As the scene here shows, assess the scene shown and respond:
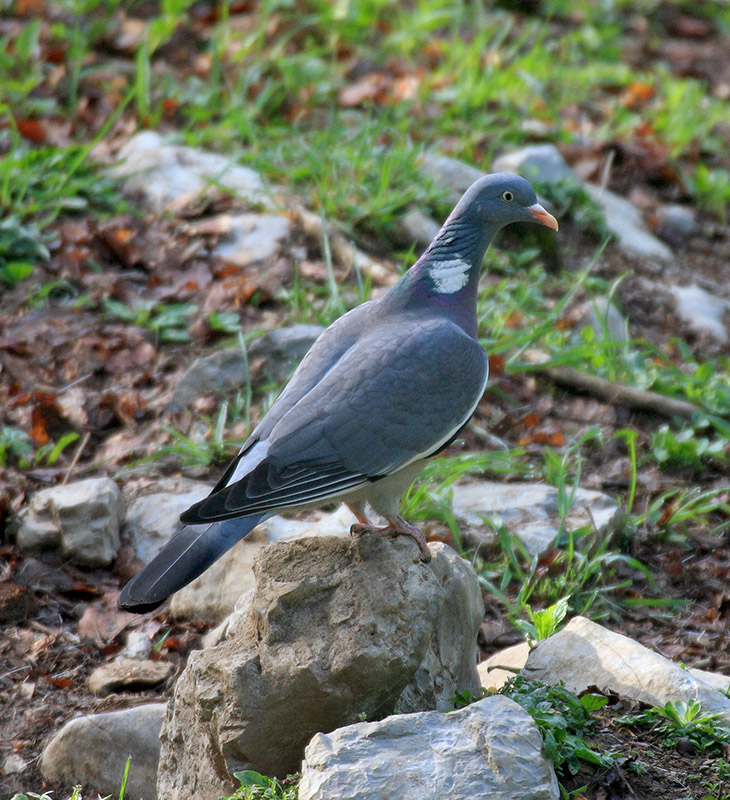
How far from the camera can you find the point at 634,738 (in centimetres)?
270

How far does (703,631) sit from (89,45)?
537 centimetres

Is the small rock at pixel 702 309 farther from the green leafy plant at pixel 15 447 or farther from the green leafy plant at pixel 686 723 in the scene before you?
the green leafy plant at pixel 15 447

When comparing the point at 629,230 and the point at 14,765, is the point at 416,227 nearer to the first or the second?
the point at 629,230

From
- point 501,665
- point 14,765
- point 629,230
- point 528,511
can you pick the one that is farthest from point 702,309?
point 14,765

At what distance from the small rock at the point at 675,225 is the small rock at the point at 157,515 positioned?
3.55 metres

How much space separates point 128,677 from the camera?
338 centimetres

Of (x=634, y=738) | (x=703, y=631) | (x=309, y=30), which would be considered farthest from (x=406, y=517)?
(x=309, y=30)

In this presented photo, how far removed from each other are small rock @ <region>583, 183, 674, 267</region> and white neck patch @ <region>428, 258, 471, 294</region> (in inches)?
109

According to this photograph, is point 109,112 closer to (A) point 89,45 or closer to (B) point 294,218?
(A) point 89,45

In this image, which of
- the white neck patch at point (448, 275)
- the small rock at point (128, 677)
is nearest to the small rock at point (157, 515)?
the small rock at point (128, 677)

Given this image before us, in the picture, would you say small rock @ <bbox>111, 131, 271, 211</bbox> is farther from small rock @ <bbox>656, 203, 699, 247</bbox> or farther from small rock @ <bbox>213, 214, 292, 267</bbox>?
small rock @ <bbox>656, 203, 699, 247</bbox>

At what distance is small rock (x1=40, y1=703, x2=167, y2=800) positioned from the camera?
3014 mm

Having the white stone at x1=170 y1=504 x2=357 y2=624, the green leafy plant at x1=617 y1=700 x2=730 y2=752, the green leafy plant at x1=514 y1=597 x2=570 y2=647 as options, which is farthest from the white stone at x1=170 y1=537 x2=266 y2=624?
the green leafy plant at x1=617 y1=700 x2=730 y2=752

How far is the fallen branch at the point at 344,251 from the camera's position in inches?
197
